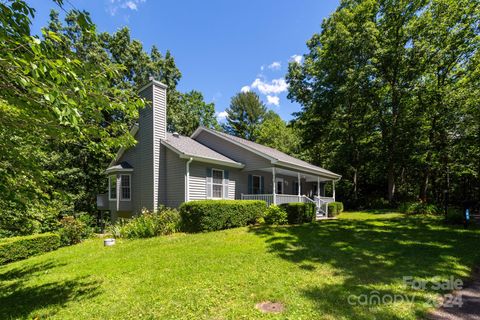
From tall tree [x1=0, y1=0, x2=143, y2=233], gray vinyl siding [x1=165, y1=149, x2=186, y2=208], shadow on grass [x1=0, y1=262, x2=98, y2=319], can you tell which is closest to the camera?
tall tree [x1=0, y1=0, x2=143, y2=233]

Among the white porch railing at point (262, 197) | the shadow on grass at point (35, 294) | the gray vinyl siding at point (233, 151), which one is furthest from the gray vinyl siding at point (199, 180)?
the shadow on grass at point (35, 294)

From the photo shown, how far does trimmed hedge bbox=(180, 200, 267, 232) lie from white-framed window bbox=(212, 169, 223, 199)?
9.14 ft

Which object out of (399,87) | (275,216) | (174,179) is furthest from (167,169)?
(399,87)

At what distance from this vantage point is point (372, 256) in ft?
22.8

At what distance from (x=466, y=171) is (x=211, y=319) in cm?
2714

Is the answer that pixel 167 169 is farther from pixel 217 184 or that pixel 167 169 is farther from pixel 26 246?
pixel 26 246

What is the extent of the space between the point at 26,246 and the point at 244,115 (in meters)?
35.9

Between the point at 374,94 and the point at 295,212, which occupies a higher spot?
the point at 374,94

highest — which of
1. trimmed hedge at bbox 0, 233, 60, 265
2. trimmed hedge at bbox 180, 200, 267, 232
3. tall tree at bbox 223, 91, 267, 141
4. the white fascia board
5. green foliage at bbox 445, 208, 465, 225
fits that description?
tall tree at bbox 223, 91, 267, 141

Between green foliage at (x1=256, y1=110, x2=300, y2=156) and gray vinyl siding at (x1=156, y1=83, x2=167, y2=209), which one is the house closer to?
gray vinyl siding at (x1=156, y1=83, x2=167, y2=209)

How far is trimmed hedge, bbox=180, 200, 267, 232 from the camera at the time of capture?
34.3 ft

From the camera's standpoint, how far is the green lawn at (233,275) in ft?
13.8

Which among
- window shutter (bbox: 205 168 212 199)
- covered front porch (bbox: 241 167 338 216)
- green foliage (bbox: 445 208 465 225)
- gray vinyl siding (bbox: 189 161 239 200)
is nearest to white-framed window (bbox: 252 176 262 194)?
covered front porch (bbox: 241 167 338 216)

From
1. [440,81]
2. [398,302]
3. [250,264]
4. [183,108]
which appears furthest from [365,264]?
[183,108]
